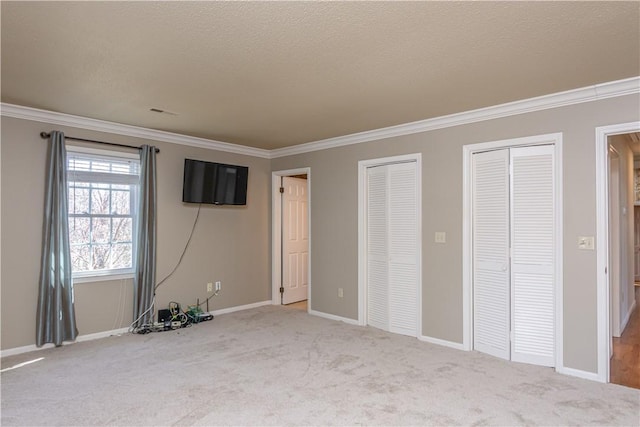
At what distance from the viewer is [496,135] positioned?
3709 mm

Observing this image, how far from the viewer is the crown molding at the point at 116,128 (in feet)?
12.3

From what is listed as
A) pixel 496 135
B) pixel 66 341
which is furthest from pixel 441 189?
pixel 66 341

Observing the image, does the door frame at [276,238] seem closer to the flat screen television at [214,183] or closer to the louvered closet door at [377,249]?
the flat screen television at [214,183]

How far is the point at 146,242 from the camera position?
4.57m

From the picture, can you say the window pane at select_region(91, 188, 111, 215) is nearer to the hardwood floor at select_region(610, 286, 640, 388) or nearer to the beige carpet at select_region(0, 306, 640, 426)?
the beige carpet at select_region(0, 306, 640, 426)

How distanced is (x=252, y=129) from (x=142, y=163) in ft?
4.54

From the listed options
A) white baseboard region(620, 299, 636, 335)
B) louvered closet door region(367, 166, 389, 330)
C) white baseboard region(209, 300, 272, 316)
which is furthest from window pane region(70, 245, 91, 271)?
white baseboard region(620, 299, 636, 335)

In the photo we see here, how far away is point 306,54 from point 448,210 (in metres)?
2.34

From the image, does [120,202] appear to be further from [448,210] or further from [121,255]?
[448,210]

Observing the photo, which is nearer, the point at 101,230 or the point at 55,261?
the point at 55,261

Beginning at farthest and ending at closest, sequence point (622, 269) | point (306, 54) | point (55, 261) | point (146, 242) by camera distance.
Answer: point (622, 269) < point (146, 242) < point (55, 261) < point (306, 54)

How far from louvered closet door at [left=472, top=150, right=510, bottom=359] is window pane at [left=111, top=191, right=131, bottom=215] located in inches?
155

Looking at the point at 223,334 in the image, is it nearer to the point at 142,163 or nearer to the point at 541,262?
the point at 142,163

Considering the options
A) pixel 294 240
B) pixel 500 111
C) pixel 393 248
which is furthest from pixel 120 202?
pixel 500 111
